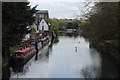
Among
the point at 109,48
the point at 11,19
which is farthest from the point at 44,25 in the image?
the point at 109,48

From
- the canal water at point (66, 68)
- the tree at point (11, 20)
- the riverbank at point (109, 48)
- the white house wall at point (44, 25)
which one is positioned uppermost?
the white house wall at point (44, 25)

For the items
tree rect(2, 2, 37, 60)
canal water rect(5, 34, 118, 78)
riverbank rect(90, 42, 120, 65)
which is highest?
tree rect(2, 2, 37, 60)

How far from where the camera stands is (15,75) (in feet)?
24.7

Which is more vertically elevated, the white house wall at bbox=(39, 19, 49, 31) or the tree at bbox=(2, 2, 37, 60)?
the white house wall at bbox=(39, 19, 49, 31)

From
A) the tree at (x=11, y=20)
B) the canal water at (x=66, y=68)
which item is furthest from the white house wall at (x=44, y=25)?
the tree at (x=11, y=20)

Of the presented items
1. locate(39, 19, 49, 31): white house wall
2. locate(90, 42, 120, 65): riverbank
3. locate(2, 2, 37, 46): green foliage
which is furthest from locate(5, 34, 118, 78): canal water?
locate(39, 19, 49, 31): white house wall

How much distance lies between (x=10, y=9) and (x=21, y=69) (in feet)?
9.06

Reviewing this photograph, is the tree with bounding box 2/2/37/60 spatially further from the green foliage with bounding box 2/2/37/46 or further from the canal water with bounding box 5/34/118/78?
the canal water with bounding box 5/34/118/78

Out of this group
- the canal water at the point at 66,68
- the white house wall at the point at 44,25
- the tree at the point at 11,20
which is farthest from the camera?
the white house wall at the point at 44,25

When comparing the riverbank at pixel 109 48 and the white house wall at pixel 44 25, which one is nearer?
the riverbank at pixel 109 48

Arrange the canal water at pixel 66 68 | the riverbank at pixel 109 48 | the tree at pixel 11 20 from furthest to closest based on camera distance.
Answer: the tree at pixel 11 20 < the canal water at pixel 66 68 < the riverbank at pixel 109 48

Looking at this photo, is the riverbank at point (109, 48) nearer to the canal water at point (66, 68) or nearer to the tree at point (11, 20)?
the canal water at point (66, 68)

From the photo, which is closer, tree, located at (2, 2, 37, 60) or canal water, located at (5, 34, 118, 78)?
canal water, located at (5, 34, 118, 78)

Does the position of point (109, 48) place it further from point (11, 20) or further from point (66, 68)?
point (66, 68)
